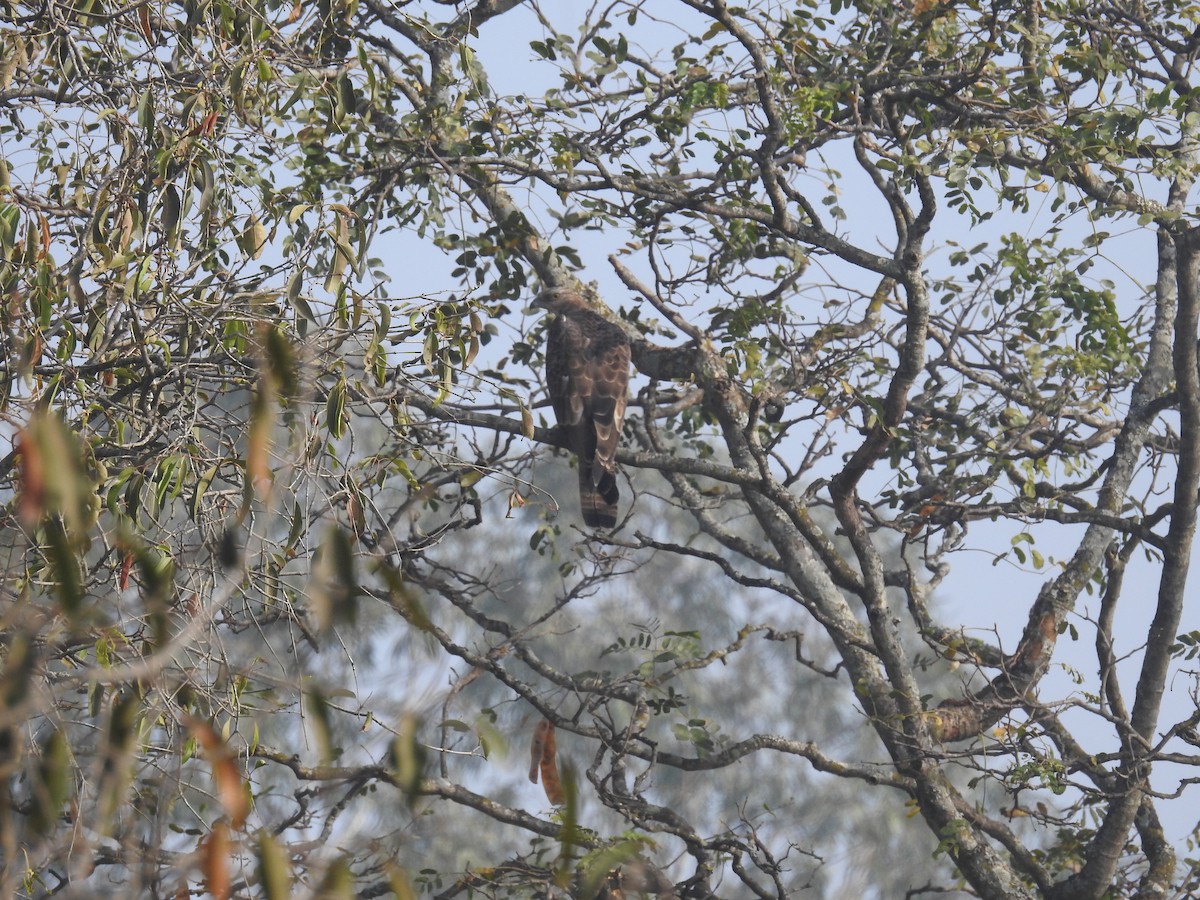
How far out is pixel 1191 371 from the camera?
18.4 ft

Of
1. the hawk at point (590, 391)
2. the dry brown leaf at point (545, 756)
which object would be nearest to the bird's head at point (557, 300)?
the hawk at point (590, 391)

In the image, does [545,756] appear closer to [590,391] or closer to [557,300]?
[590,391]

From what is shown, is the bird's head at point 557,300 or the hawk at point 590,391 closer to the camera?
the hawk at point 590,391

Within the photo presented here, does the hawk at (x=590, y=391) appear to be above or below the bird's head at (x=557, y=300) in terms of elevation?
below

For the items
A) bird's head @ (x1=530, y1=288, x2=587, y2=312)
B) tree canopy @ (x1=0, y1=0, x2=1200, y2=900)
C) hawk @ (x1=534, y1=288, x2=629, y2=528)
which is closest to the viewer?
tree canopy @ (x1=0, y1=0, x2=1200, y2=900)

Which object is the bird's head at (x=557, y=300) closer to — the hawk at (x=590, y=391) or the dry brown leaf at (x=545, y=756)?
the hawk at (x=590, y=391)

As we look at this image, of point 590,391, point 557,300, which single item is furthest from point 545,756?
point 557,300

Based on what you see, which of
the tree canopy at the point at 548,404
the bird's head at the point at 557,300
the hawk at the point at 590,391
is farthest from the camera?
the bird's head at the point at 557,300

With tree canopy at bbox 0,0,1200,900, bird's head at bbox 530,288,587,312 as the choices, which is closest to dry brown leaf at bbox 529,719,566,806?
tree canopy at bbox 0,0,1200,900

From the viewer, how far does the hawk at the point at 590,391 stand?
6566 mm

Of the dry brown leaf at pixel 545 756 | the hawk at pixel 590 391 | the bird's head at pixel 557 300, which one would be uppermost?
the bird's head at pixel 557 300

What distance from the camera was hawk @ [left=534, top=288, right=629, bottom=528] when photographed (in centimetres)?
657

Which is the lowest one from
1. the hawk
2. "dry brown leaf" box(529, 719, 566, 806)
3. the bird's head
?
"dry brown leaf" box(529, 719, 566, 806)

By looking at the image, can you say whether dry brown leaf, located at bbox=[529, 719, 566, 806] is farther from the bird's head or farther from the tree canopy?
the bird's head
